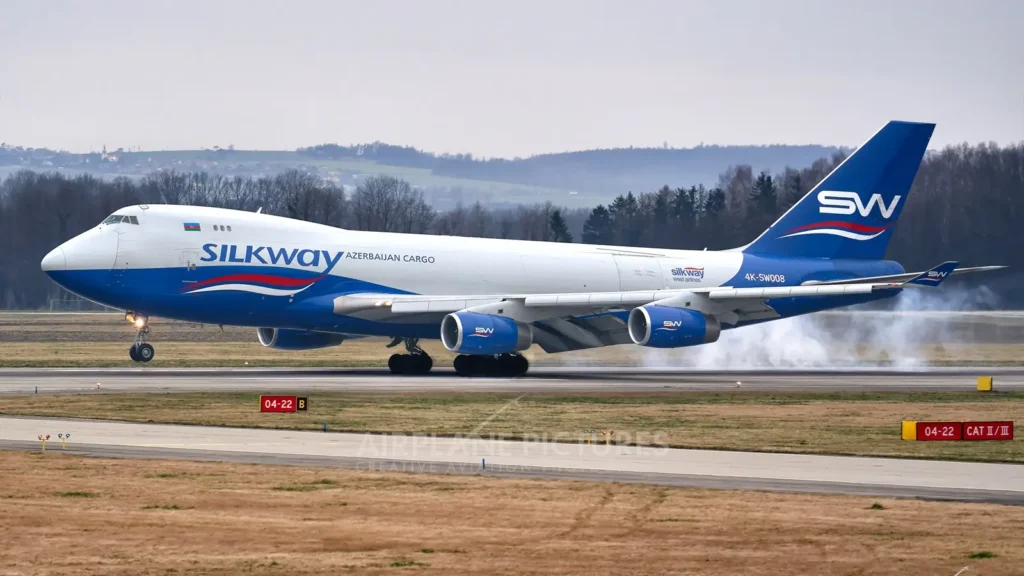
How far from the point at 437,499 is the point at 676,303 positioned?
28527 millimetres

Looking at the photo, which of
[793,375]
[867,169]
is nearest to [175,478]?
[793,375]

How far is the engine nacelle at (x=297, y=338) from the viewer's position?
48969 mm

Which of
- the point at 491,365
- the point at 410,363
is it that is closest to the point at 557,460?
the point at 491,365

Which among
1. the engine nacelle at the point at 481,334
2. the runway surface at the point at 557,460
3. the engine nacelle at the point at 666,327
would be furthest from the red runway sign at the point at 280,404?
the engine nacelle at the point at 666,327

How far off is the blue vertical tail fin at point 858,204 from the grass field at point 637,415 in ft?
48.7

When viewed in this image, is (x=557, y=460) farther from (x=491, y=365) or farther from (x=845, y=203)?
(x=845, y=203)

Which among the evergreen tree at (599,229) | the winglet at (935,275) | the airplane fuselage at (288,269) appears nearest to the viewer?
the airplane fuselage at (288,269)

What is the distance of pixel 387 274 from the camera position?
46.8 m

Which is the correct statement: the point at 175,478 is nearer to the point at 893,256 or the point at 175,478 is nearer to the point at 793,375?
the point at 793,375

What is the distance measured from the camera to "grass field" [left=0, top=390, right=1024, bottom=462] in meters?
26.4

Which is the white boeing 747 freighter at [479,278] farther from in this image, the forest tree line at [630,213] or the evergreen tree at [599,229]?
the evergreen tree at [599,229]

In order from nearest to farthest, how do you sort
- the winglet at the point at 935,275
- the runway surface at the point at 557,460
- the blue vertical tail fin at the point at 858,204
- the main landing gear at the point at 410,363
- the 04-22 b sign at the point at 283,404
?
1. the runway surface at the point at 557,460
2. the 04-22 b sign at the point at 283,404
3. the winglet at the point at 935,275
4. the main landing gear at the point at 410,363
5. the blue vertical tail fin at the point at 858,204

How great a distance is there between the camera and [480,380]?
4400 cm

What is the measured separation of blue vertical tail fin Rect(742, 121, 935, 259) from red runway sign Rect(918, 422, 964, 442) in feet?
87.0
